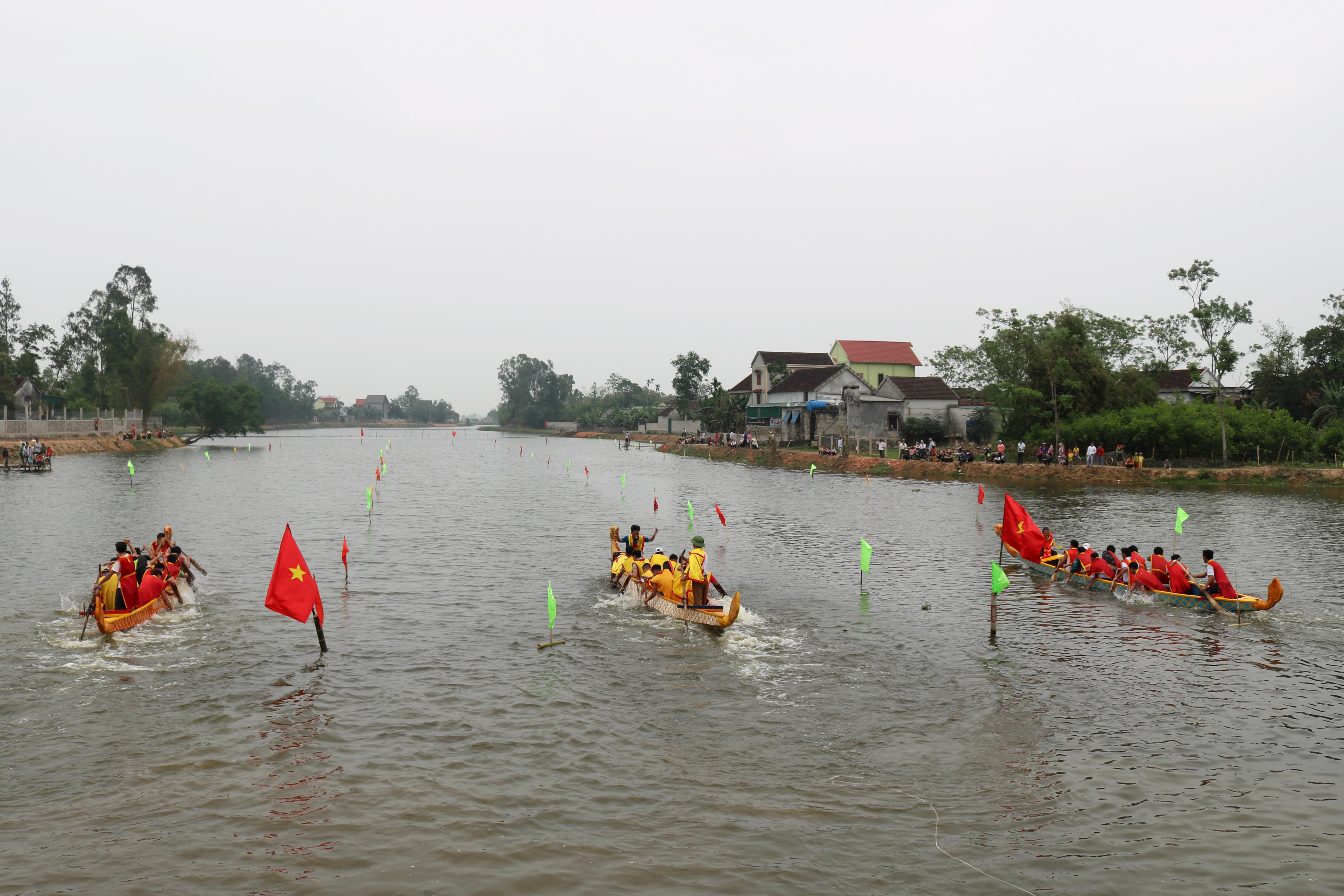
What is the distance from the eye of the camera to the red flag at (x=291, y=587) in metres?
14.6

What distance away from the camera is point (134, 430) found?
9044 centimetres

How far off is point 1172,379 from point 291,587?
87.7 metres

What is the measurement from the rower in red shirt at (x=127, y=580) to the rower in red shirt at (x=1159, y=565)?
26319 millimetres

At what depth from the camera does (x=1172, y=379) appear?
8062 cm

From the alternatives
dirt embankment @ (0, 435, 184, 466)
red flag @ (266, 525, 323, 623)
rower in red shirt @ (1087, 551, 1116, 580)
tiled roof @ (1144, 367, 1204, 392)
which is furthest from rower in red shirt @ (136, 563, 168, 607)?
tiled roof @ (1144, 367, 1204, 392)

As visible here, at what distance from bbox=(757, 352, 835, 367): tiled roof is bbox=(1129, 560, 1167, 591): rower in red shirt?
3152 inches

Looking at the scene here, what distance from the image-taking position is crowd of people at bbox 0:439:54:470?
59.5m

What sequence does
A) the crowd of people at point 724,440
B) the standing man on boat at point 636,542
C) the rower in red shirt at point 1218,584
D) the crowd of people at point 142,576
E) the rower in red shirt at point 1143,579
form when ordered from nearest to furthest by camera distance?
1. the crowd of people at point 142,576
2. the rower in red shirt at point 1218,584
3. the rower in red shirt at point 1143,579
4. the standing man on boat at point 636,542
5. the crowd of people at point 724,440

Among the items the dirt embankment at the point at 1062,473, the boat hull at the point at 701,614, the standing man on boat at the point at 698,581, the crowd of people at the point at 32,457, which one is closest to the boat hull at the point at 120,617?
the boat hull at the point at 701,614

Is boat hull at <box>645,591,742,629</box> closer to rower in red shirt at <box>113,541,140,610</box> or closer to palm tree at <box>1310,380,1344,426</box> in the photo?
rower in red shirt at <box>113,541,140,610</box>

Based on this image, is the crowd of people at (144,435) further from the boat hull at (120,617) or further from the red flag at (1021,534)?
Answer: the red flag at (1021,534)

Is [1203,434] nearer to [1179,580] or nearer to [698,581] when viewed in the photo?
[1179,580]

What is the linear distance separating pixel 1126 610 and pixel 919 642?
24.5 ft

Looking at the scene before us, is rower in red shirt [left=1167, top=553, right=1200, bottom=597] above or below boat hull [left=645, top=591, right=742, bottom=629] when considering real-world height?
above
